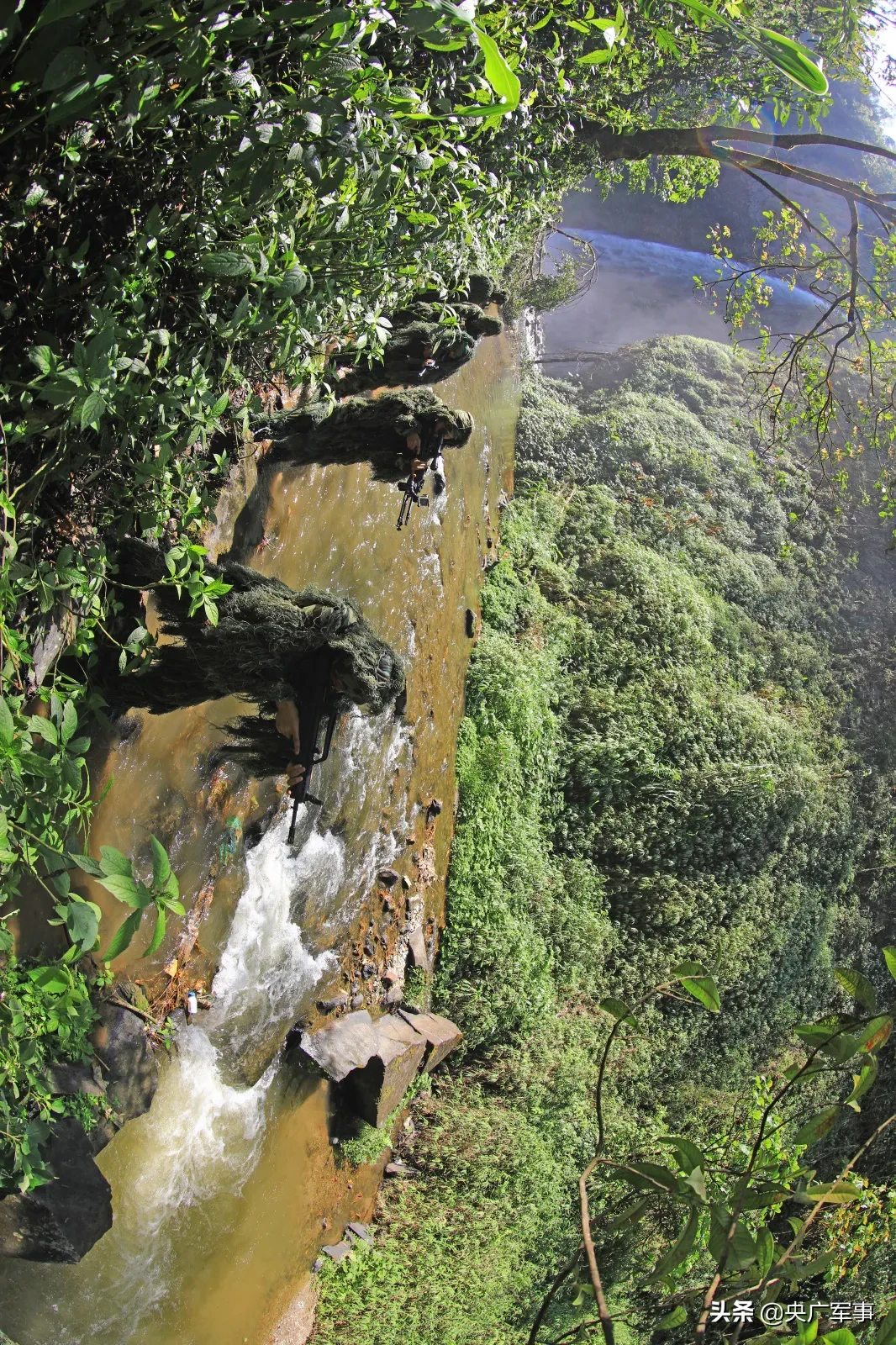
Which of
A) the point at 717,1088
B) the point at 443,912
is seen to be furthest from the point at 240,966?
the point at 717,1088

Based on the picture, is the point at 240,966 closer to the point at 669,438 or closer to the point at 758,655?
the point at 758,655

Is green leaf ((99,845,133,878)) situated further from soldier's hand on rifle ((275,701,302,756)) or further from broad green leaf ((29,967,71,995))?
soldier's hand on rifle ((275,701,302,756))

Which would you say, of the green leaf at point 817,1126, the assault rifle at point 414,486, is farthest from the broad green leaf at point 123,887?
the assault rifle at point 414,486

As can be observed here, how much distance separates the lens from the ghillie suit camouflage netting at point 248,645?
3.88 meters

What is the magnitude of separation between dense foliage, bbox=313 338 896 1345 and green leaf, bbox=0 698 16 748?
3791 millimetres

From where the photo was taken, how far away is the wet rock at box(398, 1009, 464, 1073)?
22.0 feet

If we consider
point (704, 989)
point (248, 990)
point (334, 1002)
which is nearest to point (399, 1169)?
point (334, 1002)

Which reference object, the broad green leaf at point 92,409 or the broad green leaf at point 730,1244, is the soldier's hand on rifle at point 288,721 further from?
the broad green leaf at point 730,1244

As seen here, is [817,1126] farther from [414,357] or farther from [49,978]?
[414,357]

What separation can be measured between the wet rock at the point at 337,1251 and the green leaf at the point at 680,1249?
4.94m

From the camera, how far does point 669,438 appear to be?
14.9 metres

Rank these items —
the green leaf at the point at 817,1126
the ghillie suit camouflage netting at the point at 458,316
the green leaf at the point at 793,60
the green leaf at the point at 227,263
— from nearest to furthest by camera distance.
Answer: the green leaf at the point at 793,60
the green leaf at the point at 817,1126
the green leaf at the point at 227,263
the ghillie suit camouflage netting at the point at 458,316

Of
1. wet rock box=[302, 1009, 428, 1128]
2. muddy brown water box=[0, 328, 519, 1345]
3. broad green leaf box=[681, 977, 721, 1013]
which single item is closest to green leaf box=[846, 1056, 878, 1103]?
broad green leaf box=[681, 977, 721, 1013]

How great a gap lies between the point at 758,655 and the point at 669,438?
4589mm
